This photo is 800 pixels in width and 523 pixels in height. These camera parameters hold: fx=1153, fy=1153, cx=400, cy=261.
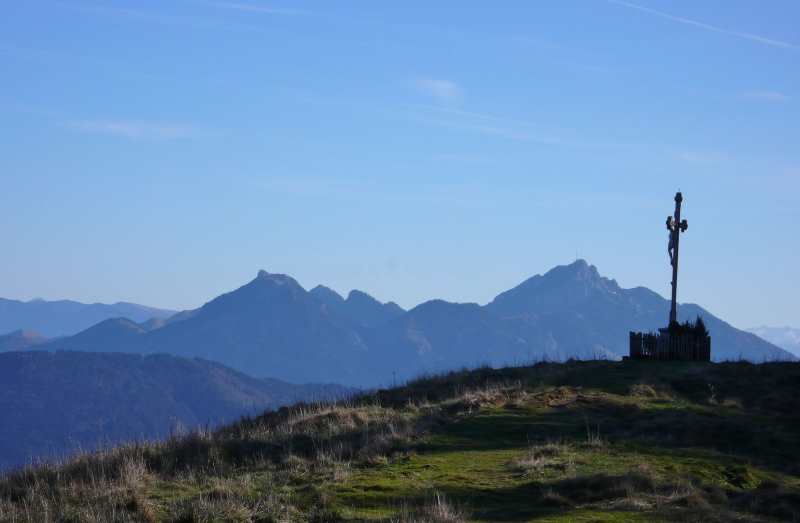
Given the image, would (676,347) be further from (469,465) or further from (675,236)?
(469,465)

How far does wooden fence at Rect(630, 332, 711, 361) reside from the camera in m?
41.0

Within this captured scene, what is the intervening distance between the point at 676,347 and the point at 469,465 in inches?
872

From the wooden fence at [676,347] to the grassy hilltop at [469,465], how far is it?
825cm

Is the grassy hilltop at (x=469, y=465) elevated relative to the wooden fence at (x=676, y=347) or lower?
lower

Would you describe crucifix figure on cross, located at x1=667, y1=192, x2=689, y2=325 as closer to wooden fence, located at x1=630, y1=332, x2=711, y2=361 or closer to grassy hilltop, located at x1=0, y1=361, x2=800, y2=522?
wooden fence, located at x1=630, y1=332, x2=711, y2=361

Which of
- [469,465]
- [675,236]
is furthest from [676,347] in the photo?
[469,465]

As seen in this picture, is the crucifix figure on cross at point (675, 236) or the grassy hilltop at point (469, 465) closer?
the grassy hilltop at point (469, 465)

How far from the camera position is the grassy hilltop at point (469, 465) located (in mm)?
16812

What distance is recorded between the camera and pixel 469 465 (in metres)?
20.7

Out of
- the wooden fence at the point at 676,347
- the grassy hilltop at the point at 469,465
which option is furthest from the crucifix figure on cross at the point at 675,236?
the grassy hilltop at the point at 469,465

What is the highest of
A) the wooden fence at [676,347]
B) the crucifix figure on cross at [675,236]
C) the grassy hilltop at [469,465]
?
the crucifix figure on cross at [675,236]

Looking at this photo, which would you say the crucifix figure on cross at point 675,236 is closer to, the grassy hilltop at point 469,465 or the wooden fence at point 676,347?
the wooden fence at point 676,347

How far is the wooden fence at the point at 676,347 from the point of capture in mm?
41000

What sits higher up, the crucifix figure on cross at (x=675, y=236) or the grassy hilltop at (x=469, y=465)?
the crucifix figure on cross at (x=675, y=236)
